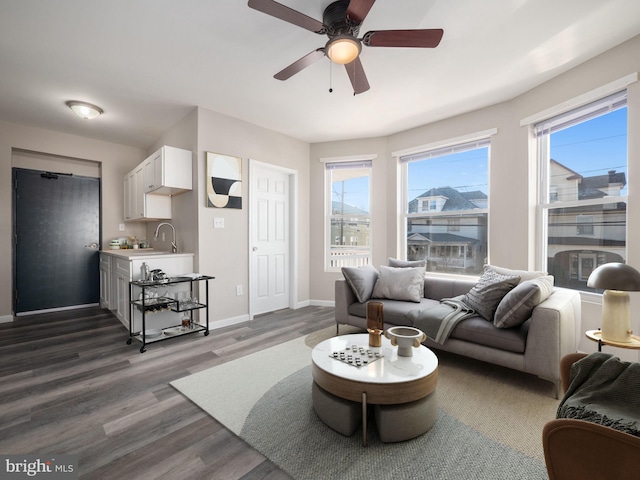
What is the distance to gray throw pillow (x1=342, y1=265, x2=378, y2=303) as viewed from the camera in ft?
10.8

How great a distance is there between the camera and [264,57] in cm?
254

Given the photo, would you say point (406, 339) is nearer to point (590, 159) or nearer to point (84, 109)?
point (590, 159)

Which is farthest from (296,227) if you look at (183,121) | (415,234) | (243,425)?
(243,425)

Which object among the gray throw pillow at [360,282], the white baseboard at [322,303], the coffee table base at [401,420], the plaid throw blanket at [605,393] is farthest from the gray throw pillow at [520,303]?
the white baseboard at [322,303]

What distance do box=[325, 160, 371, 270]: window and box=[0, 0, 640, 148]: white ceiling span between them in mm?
980

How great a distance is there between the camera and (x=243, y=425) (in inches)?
69.7

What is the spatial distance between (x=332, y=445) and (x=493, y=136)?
3622 mm

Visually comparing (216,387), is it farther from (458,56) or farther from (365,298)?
(458,56)

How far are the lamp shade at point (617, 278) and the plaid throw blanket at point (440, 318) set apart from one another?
94cm

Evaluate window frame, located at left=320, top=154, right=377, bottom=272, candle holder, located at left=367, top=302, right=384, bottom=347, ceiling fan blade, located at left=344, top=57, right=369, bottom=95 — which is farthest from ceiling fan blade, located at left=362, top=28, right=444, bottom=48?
window frame, located at left=320, top=154, right=377, bottom=272

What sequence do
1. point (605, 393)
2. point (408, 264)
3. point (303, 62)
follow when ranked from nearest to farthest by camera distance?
1. point (605, 393)
2. point (303, 62)
3. point (408, 264)

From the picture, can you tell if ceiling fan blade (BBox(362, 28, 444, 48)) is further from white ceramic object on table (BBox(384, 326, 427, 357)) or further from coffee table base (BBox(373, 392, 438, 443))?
coffee table base (BBox(373, 392, 438, 443))

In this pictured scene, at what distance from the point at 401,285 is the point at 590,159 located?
6.93 ft

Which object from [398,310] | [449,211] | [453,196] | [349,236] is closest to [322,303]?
[349,236]
